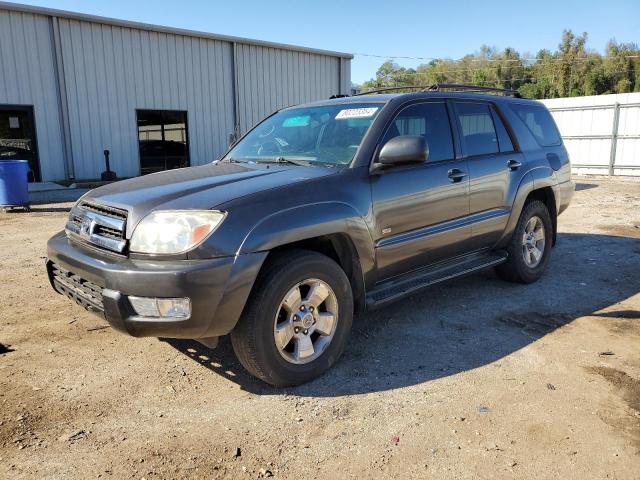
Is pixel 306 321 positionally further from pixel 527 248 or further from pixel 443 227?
pixel 527 248

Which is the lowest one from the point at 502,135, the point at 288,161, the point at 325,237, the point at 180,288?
the point at 180,288

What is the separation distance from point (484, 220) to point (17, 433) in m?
3.80

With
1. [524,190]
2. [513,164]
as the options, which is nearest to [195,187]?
[513,164]

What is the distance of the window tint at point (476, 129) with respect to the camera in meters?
4.62

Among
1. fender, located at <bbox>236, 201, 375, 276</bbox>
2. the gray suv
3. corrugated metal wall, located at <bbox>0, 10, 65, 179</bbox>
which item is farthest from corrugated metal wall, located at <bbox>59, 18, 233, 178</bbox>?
fender, located at <bbox>236, 201, 375, 276</bbox>

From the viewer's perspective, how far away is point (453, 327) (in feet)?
14.1

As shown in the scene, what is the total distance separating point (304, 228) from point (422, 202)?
48.2 inches

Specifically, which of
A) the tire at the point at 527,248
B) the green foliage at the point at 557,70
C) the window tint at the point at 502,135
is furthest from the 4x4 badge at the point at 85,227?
the green foliage at the point at 557,70

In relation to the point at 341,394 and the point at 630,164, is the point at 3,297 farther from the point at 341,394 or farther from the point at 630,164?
the point at 630,164

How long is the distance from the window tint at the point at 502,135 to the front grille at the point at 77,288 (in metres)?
3.81

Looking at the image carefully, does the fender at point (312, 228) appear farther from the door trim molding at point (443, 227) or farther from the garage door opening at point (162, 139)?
the garage door opening at point (162, 139)

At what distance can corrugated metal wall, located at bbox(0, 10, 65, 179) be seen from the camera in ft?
46.7

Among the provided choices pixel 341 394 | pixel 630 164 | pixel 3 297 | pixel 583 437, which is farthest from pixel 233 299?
pixel 630 164

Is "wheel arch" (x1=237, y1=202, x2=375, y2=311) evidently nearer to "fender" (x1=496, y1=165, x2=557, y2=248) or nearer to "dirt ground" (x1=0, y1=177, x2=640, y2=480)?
"dirt ground" (x1=0, y1=177, x2=640, y2=480)
